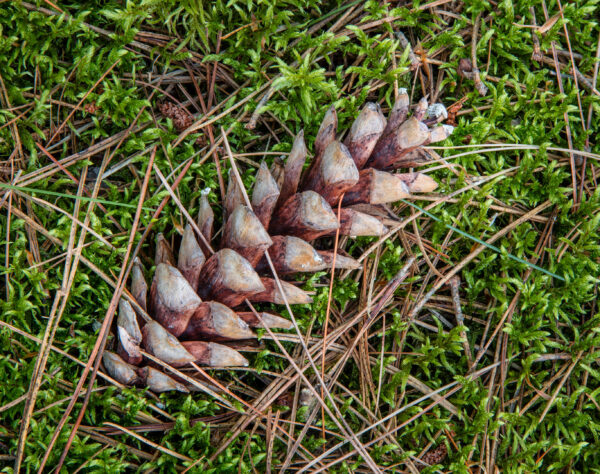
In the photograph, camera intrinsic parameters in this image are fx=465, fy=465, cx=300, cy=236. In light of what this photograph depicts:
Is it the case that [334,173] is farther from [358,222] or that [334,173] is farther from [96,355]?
[96,355]

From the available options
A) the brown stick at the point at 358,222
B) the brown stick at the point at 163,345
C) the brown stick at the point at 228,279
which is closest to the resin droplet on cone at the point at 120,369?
the brown stick at the point at 163,345

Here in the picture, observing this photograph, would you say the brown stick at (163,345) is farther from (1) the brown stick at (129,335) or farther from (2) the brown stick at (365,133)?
(2) the brown stick at (365,133)

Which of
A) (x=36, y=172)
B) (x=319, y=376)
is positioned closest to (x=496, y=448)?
(x=319, y=376)

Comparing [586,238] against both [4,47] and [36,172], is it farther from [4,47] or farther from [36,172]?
[4,47]

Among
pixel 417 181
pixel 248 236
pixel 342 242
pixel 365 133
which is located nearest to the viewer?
pixel 248 236

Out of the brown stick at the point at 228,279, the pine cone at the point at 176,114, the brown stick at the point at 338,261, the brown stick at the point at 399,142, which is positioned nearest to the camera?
the brown stick at the point at 228,279

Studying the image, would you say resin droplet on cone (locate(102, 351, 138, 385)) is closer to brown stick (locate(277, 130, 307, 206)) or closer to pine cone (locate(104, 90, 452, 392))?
pine cone (locate(104, 90, 452, 392))

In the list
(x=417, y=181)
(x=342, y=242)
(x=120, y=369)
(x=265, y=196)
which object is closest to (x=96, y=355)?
(x=120, y=369)
